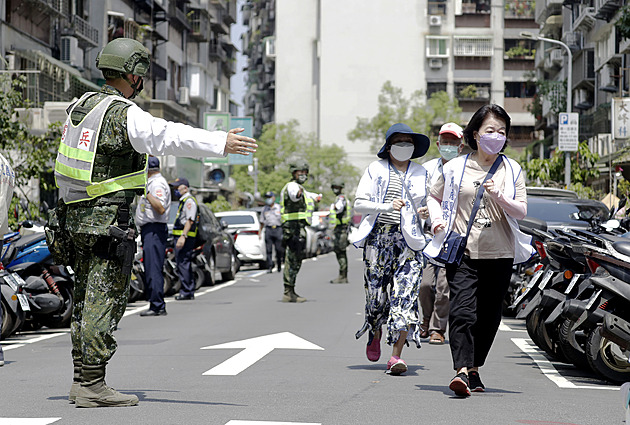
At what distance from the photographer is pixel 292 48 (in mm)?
110312

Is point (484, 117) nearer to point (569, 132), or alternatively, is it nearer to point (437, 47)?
point (569, 132)

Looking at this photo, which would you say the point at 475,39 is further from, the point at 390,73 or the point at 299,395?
the point at 299,395

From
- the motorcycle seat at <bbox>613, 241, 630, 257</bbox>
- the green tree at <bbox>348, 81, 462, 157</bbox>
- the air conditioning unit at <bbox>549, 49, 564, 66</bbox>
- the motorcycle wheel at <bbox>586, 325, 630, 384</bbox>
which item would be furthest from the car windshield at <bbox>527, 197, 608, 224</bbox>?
A: the green tree at <bbox>348, 81, 462, 157</bbox>

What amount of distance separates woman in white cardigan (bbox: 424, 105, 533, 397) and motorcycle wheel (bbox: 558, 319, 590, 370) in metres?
1.39

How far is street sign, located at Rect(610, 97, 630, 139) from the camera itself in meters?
42.1

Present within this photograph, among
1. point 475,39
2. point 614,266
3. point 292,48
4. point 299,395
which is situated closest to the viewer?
point 299,395

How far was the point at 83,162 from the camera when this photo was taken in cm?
708

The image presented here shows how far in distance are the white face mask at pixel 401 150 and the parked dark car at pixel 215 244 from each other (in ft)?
31.8

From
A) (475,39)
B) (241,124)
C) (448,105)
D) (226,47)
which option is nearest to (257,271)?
(241,124)

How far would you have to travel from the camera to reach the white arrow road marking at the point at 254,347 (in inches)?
369

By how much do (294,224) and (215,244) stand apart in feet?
15.2

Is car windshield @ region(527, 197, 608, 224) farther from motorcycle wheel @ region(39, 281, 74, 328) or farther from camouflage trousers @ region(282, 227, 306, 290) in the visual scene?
motorcycle wheel @ region(39, 281, 74, 328)

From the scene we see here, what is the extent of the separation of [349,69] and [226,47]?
45.3ft

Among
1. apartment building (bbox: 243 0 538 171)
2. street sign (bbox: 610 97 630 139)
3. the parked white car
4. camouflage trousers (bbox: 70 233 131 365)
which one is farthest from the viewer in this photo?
apartment building (bbox: 243 0 538 171)
